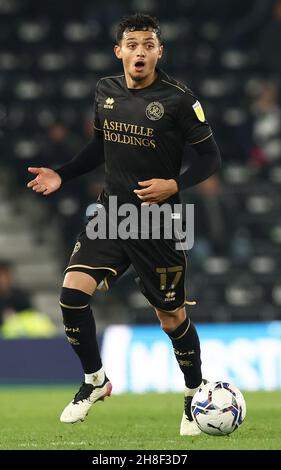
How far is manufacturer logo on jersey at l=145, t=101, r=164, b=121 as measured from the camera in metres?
7.31

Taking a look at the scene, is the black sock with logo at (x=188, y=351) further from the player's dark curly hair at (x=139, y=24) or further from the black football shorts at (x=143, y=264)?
the player's dark curly hair at (x=139, y=24)

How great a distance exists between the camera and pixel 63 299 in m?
7.36

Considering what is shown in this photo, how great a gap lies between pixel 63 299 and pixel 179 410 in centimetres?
265

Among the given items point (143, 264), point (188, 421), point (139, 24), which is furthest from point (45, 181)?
point (188, 421)

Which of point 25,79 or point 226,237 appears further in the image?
point 25,79

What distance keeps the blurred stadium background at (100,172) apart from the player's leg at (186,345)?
19.7ft

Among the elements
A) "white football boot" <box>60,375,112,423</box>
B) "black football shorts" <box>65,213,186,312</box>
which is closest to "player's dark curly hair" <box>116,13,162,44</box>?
"black football shorts" <box>65,213,186,312</box>

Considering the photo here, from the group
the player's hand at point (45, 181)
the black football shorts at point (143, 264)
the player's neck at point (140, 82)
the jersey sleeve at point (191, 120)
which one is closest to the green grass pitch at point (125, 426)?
the black football shorts at point (143, 264)

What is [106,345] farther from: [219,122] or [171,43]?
[171,43]

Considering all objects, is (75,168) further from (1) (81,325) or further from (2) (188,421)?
(2) (188,421)

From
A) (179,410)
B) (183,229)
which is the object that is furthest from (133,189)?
(179,410)

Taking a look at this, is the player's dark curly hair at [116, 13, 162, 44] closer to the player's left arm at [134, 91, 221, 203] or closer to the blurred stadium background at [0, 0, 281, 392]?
the player's left arm at [134, 91, 221, 203]

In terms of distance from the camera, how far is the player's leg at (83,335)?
732cm

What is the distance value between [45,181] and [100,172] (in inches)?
375
